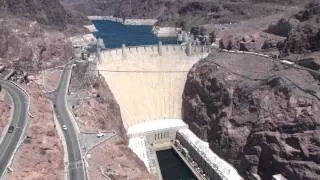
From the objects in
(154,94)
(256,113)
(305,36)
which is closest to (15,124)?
(256,113)

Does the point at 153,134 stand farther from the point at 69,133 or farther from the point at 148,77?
the point at 69,133

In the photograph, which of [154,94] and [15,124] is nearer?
[15,124]

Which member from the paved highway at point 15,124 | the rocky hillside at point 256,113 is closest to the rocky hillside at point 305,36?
the rocky hillside at point 256,113

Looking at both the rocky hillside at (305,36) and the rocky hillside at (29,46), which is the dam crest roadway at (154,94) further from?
the rocky hillside at (29,46)

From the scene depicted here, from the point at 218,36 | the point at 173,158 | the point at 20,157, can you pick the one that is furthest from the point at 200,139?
the point at 218,36

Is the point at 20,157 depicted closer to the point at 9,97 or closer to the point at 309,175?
the point at 9,97
